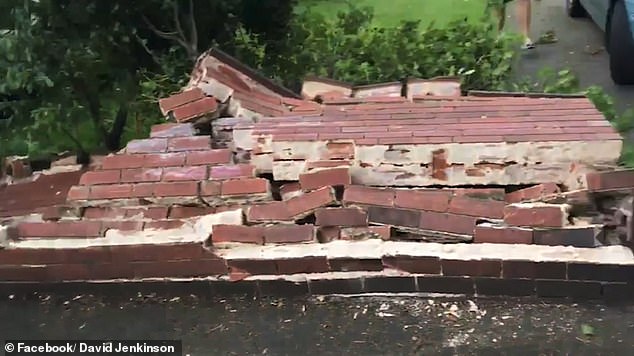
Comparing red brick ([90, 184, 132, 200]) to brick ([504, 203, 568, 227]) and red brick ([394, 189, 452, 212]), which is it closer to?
red brick ([394, 189, 452, 212])

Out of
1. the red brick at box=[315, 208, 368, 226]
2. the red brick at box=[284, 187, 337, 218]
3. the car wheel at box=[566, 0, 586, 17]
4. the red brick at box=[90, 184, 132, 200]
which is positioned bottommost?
the red brick at box=[315, 208, 368, 226]

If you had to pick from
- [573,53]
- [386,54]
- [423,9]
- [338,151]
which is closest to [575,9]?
[423,9]

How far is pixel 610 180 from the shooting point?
2.70 m

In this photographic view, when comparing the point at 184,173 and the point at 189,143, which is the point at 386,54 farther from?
the point at 184,173

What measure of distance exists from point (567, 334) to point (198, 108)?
166 centimetres

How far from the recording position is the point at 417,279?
2.65 meters

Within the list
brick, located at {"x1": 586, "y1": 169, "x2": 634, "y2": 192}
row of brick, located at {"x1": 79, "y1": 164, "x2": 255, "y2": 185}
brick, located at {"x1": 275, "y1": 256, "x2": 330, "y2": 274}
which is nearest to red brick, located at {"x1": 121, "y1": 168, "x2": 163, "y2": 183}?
row of brick, located at {"x1": 79, "y1": 164, "x2": 255, "y2": 185}

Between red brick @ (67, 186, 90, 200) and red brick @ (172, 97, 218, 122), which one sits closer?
red brick @ (67, 186, 90, 200)

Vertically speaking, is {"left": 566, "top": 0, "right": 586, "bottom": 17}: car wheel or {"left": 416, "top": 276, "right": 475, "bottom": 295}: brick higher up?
{"left": 566, "top": 0, "right": 586, "bottom": 17}: car wheel

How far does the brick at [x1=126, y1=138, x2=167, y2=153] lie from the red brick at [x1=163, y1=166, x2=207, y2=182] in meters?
0.14

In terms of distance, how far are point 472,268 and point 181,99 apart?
1.38 m

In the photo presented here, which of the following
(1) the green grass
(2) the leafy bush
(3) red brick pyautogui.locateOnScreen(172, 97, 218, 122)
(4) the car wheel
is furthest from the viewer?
(4) the car wheel

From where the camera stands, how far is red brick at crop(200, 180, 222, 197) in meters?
2.86

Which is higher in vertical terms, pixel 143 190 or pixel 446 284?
pixel 143 190
